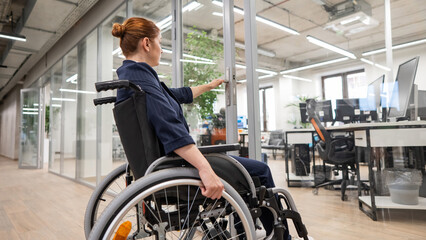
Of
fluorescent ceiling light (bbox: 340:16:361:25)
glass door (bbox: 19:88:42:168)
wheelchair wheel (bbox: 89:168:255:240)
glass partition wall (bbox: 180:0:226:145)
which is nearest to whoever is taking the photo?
wheelchair wheel (bbox: 89:168:255:240)

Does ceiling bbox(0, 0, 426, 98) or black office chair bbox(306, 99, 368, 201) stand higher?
ceiling bbox(0, 0, 426, 98)

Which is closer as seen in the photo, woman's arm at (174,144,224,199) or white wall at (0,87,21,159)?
woman's arm at (174,144,224,199)

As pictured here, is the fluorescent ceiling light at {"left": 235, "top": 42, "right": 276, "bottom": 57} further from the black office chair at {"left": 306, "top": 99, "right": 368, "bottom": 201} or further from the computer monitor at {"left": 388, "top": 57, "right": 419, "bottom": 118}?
the black office chair at {"left": 306, "top": 99, "right": 368, "bottom": 201}

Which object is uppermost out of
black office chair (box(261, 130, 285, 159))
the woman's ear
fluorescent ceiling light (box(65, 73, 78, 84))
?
fluorescent ceiling light (box(65, 73, 78, 84))

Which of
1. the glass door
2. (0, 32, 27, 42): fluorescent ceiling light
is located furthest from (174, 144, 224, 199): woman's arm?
the glass door

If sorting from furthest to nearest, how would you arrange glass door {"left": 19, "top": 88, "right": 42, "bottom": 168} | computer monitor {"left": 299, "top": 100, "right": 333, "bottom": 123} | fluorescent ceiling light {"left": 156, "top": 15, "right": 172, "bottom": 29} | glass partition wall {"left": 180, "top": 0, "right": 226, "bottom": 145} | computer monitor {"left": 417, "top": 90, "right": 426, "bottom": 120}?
glass door {"left": 19, "top": 88, "right": 42, "bottom": 168} → fluorescent ceiling light {"left": 156, "top": 15, "right": 172, "bottom": 29} → computer monitor {"left": 299, "top": 100, "right": 333, "bottom": 123} → glass partition wall {"left": 180, "top": 0, "right": 226, "bottom": 145} → computer monitor {"left": 417, "top": 90, "right": 426, "bottom": 120}

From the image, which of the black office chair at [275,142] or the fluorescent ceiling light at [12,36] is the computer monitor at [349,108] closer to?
the black office chair at [275,142]

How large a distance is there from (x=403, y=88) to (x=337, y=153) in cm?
145

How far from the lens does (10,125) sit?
36.3 ft

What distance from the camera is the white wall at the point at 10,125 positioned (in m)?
10.1

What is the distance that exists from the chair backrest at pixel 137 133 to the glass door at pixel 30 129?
756 centimetres

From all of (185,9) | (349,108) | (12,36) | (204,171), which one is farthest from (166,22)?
(12,36)

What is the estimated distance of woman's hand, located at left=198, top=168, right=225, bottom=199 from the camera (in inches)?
32.6

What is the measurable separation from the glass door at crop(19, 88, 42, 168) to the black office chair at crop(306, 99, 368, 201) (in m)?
7.19
